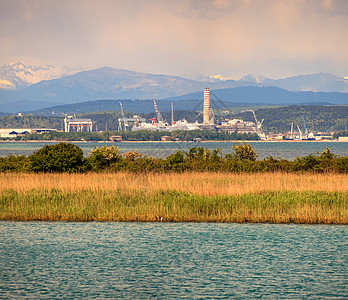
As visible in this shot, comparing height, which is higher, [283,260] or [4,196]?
[4,196]

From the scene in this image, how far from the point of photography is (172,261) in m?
12.1

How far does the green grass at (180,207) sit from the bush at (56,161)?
232 inches

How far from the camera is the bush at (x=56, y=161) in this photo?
23953mm

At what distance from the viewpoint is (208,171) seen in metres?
24.2

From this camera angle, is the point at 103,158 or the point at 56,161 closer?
the point at 56,161

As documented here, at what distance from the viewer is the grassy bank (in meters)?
16.8

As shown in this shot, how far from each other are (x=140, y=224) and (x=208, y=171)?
27.3 feet

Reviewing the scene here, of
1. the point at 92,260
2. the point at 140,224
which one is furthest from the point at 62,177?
the point at 92,260

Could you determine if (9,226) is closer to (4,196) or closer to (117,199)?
(4,196)

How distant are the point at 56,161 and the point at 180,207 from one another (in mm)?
8833

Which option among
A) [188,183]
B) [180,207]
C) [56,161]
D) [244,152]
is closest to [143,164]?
[56,161]

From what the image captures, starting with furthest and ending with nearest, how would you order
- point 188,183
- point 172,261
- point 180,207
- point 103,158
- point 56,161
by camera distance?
point 103,158, point 56,161, point 188,183, point 180,207, point 172,261

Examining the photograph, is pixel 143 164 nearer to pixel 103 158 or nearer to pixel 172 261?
pixel 103 158

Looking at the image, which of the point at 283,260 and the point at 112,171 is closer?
the point at 283,260
